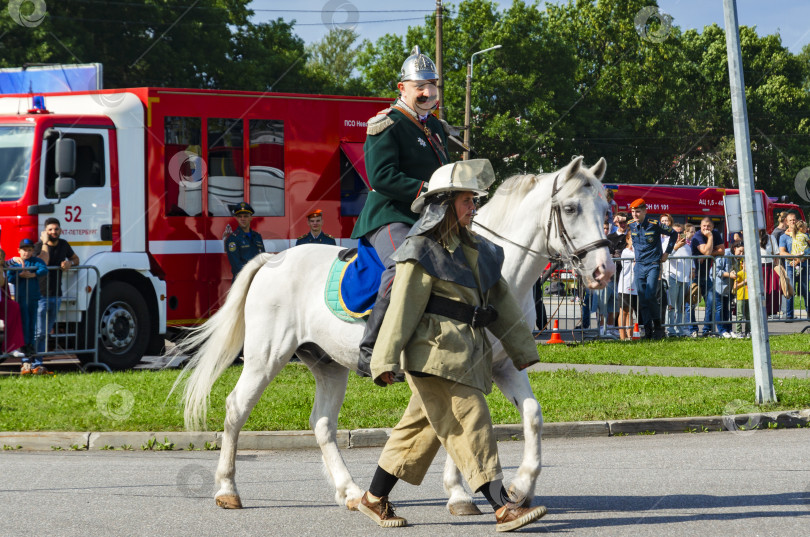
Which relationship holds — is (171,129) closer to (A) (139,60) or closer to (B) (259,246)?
(B) (259,246)

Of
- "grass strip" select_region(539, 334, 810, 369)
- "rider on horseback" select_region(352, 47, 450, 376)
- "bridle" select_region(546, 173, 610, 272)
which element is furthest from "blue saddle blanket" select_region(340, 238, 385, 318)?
"grass strip" select_region(539, 334, 810, 369)

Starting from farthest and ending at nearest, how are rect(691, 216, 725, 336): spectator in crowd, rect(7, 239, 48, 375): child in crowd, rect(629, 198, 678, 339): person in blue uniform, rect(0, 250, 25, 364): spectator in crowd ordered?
rect(691, 216, 725, 336): spectator in crowd, rect(629, 198, 678, 339): person in blue uniform, rect(7, 239, 48, 375): child in crowd, rect(0, 250, 25, 364): spectator in crowd

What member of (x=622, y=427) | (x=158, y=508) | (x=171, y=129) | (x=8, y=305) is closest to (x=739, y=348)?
(x=622, y=427)

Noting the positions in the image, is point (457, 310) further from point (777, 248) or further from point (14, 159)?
point (777, 248)

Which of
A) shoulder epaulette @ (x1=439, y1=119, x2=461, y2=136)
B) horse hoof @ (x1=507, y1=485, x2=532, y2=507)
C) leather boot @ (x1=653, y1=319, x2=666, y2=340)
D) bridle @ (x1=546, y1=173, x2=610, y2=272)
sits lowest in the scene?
horse hoof @ (x1=507, y1=485, x2=532, y2=507)

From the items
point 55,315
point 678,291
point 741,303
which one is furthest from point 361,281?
point 741,303

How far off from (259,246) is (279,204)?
1104mm

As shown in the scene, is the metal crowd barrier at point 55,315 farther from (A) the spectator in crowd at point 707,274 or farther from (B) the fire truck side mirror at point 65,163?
(A) the spectator in crowd at point 707,274

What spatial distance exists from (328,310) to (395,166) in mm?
956

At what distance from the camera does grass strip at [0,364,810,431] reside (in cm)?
963

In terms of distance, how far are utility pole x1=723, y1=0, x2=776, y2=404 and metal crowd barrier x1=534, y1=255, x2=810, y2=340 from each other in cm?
667

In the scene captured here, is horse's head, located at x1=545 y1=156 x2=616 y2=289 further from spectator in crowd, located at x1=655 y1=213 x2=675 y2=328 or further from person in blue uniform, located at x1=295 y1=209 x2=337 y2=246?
spectator in crowd, located at x1=655 y1=213 x2=675 y2=328

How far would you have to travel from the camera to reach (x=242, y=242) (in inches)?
577

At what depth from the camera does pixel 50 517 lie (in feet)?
19.9
